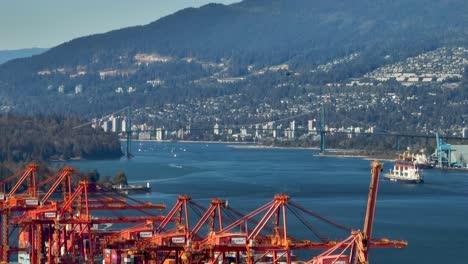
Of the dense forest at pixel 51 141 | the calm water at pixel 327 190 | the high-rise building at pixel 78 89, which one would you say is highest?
the high-rise building at pixel 78 89

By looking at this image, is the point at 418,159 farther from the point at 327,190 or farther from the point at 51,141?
the point at 327,190

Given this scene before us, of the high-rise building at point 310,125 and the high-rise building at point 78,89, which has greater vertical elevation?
the high-rise building at point 78,89

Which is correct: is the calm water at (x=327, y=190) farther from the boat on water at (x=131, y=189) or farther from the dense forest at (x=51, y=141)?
the dense forest at (x=51, y=141)

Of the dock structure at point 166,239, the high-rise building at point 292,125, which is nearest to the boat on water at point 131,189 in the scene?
the dock structure at point 166,239

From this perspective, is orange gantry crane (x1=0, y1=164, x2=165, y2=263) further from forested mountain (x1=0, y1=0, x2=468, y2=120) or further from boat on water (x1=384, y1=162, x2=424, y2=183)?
forested mountain (x1=0, y1=0, x2=468, y2=120)

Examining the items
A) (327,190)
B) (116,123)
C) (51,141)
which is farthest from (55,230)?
(116,123)
